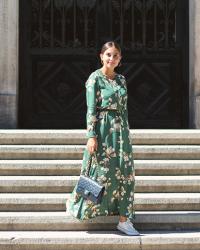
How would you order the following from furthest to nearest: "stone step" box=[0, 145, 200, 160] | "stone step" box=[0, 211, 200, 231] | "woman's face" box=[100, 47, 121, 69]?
1. "stone step" box=[0, 145, 200, 160]
2. "stone step" box=[0, 211, 200, 231]
3. "woman's face" box=[100, 47, 121, 69]

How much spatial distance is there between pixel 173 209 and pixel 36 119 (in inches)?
157

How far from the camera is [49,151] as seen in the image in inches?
258

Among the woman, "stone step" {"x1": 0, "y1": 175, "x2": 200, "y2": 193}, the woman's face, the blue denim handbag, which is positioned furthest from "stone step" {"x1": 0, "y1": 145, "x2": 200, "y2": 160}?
the woman's face

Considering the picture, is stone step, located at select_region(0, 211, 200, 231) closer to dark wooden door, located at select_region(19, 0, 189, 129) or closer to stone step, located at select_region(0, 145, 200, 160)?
stone step, located at select_region(0, 145, 200, 160)

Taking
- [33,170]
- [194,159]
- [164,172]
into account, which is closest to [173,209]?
[164,172]

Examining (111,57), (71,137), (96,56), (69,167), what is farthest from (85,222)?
(96,56)

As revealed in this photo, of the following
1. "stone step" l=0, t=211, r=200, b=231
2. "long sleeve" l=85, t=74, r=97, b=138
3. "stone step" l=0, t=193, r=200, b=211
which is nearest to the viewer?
"long sleeve" l=85, t=74, r=97, b=138

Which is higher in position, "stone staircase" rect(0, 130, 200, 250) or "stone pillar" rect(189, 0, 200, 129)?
"stone pillar" rect(189, 0, 200, 129)

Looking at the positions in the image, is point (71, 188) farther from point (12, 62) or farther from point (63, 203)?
point (12, 62)

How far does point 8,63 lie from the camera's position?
28.1 feet

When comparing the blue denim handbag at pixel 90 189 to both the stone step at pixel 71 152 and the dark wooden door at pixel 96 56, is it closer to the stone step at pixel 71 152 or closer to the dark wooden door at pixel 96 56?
the stone step at pixel 71 152

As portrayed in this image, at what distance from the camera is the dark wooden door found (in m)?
9.19

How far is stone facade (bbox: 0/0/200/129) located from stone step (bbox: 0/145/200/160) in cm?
188

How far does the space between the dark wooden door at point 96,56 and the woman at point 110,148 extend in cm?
402
